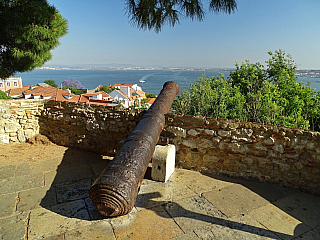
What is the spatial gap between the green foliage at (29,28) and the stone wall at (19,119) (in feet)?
3.63

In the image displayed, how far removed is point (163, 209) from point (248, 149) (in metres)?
1.78

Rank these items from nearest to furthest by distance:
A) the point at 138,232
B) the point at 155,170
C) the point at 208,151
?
the point at 138,232, the point at 155,170, the point at 208,151

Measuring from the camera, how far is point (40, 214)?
288 centimetres

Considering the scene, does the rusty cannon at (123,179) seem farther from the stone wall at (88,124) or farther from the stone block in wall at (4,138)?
the stone block in wall at (4,138)

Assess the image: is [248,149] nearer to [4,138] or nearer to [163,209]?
[163,209]

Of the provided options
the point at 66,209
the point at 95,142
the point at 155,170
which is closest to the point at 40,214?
the point at 66,209

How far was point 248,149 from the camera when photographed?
3777 mm

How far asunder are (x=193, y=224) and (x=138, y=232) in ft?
2.23

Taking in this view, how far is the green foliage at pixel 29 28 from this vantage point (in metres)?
4.79

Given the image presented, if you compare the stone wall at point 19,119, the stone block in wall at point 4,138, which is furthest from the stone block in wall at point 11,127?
the stone block in wall at point 4,138

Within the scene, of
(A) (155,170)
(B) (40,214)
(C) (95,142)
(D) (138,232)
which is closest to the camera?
(D) (138,232)

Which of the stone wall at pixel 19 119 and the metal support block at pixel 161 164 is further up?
the stone wall at pixel 19 119

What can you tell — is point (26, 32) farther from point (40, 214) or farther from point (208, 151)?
point (208, 151)

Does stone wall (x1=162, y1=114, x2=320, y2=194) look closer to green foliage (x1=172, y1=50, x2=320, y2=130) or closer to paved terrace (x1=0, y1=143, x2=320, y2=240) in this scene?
paved terrace (x1=0, y1=143, x2=320, y2=240)
